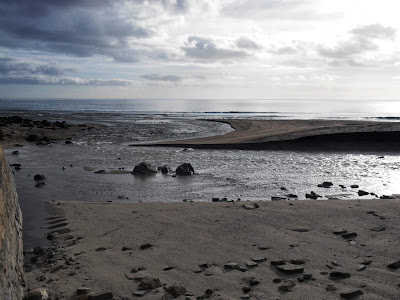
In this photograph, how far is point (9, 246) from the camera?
454cm

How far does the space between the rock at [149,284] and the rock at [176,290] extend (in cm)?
23

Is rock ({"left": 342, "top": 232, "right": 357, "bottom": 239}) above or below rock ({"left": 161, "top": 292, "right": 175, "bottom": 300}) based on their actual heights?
above

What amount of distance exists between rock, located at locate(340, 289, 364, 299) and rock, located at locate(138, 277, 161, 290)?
2.43m

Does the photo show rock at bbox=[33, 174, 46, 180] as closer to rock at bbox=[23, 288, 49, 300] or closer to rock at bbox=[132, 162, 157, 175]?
rock at bbox=[132, 162, 157, 175]

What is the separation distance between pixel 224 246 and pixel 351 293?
2.39 m

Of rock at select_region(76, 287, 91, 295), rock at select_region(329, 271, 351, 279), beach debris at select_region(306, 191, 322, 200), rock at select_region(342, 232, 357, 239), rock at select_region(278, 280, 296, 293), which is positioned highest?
rock at select_region(342, 232, 357, 239)

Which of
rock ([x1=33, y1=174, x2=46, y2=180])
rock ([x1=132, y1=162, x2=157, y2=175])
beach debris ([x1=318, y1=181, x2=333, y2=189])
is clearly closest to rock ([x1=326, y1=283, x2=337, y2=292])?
beach debris ([x1=318, y1=181, x2=333, y2=189])

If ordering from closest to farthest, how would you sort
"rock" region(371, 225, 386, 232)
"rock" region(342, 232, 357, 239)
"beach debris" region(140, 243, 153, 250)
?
"beach debris" region(140, 243, 153, 250) < "rock" region(342, 232, 357, 239) < "rock" region(371, 225, 386, 232)

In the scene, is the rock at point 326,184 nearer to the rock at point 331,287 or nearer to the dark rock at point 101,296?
the rock at point 331,287

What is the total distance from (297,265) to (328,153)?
16.2 meters

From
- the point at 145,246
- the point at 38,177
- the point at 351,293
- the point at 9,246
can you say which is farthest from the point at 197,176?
the point at 9,246

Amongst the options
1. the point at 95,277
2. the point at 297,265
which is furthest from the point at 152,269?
the point at 297,265

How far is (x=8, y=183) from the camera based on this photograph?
5.29 m

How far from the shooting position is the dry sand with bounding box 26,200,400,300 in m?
5.10
